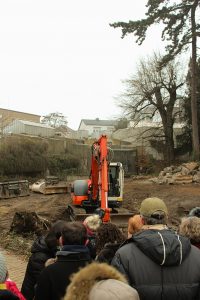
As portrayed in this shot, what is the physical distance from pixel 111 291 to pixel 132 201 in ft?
66.6

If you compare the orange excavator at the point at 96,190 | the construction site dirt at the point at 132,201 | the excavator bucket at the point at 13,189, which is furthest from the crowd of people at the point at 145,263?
the excavator bucket at the point at 13,189

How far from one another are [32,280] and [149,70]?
121 feet

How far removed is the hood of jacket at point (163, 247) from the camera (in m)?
3.17

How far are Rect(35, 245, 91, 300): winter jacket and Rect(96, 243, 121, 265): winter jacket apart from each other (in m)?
0.35

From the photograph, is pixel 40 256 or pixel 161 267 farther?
pixel 40 256

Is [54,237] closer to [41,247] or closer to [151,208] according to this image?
[41,247]

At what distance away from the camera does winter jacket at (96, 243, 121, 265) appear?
387 centimetres

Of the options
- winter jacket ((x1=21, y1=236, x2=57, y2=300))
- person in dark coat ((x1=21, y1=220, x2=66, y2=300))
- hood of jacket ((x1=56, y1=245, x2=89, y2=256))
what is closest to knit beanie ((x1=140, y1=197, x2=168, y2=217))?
hood of jacket ((x1=56, y1=245, x2=89, y2=256))

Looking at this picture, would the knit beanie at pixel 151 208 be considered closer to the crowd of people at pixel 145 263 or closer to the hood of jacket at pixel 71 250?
the crowd of people at pixel 145 263

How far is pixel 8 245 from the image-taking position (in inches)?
464

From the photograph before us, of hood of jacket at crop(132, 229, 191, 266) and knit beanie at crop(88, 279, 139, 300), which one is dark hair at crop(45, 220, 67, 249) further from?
knit beanie at crop(88, 279, 139, 300)

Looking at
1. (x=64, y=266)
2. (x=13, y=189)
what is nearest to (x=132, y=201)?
(x=13, y=189)

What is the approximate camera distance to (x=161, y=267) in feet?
10.5

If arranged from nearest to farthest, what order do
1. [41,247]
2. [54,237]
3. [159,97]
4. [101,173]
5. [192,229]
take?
[192,229] → [54,237] → [41,247] → [101,173] → [159,97]
